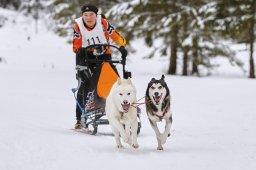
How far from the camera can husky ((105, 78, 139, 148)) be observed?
596 centimetres

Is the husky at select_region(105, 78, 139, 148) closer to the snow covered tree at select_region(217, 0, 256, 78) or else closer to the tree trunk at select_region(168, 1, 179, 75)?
the snow covered tree at select_region(217, 0, 256, 78)

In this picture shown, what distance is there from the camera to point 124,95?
19.6ft

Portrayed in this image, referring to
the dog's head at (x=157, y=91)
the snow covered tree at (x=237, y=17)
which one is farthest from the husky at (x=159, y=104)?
the snow covered tree at (x=237, y=17)

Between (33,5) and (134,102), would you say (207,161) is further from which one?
(33,5)

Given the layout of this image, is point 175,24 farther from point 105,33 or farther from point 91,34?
point 91,34

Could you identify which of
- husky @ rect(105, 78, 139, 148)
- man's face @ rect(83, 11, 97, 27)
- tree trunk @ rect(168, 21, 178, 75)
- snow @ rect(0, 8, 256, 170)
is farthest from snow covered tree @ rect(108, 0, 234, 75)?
husky @ rect(105, 78, 139, 148)

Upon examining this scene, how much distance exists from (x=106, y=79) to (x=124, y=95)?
1163 mm

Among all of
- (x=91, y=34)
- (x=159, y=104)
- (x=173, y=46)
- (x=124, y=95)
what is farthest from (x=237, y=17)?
(x=124, y=95)

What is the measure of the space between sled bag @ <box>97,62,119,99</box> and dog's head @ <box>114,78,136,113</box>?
41.0 inches

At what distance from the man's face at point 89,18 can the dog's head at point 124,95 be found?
5.08ft

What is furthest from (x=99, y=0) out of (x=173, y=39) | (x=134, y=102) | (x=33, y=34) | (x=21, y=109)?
(x=134, y=102)

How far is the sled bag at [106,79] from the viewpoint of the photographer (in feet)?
23.2

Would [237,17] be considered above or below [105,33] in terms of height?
above

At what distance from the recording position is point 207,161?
5.52 meters
